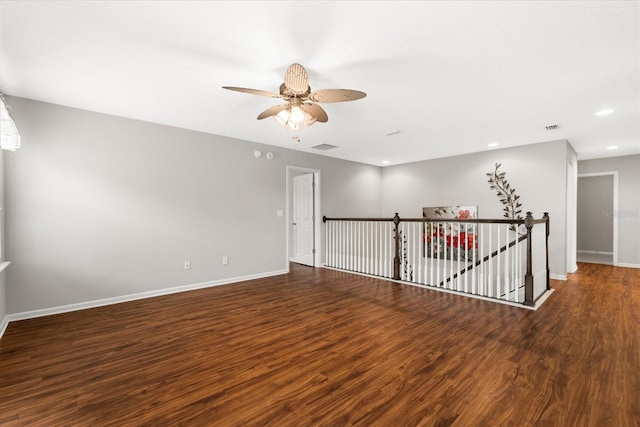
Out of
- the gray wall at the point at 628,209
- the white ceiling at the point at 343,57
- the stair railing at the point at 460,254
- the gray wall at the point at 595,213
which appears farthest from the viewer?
the gray wall at the point at 595,213

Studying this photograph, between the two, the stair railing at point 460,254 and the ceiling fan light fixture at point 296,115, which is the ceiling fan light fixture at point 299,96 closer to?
the ceiling fan light fixture at point 296,115

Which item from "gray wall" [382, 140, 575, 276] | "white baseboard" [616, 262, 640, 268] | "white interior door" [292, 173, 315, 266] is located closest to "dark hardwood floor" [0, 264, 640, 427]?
"gray wall" [382, 140, 575, 276]

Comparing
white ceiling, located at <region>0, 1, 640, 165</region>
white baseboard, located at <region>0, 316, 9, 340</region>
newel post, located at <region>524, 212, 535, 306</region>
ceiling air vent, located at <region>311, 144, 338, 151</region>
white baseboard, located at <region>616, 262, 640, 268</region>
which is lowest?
white baseboard, located at <region>616, 262, 640, 268</region>

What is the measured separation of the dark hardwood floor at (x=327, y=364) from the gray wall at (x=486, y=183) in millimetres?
1882

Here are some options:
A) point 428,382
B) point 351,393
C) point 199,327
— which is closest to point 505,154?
point 428,382

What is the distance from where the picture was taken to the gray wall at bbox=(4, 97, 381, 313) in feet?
10.5

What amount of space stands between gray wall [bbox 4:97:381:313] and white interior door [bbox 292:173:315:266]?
999mm

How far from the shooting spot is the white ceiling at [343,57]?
183cm

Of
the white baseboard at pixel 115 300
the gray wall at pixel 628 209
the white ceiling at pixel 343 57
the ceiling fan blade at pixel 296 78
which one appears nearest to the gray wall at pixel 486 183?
the white ceiling at pixel 343 57

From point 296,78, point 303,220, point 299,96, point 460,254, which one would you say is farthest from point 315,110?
point 460,254

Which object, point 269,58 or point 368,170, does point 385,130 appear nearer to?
point 269,58

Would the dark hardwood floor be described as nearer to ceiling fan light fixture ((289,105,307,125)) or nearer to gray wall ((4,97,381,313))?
gray wall ((4,97,381,313))

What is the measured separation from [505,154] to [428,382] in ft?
17.5

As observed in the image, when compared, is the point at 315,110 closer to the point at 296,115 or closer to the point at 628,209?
the point at 296,115
